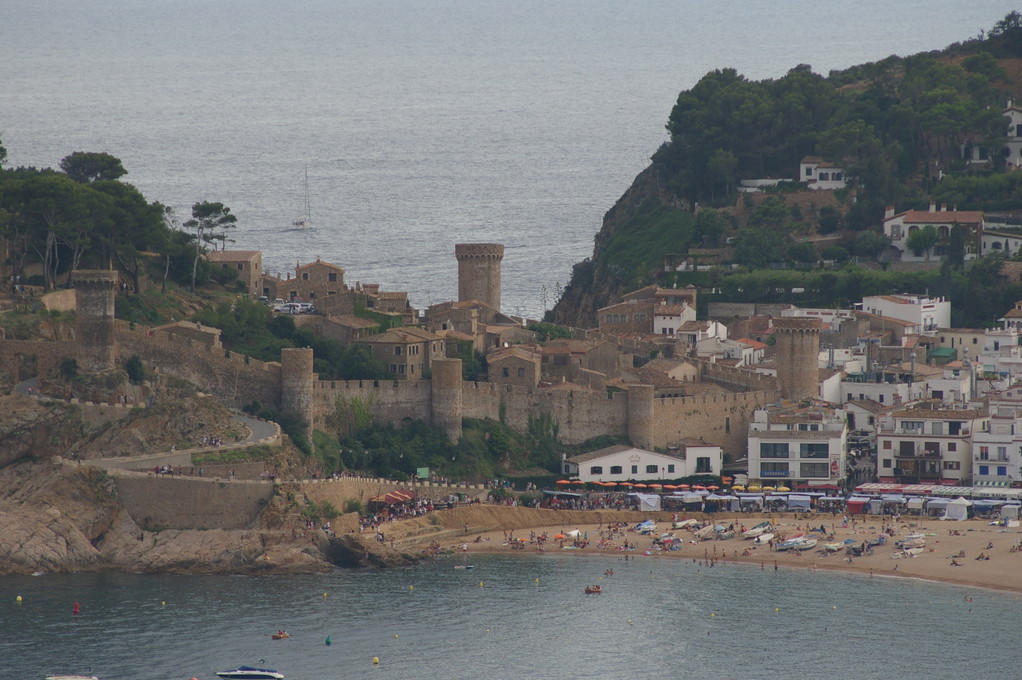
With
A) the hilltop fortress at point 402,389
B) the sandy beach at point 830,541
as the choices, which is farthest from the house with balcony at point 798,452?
the sandy beach at point 830,541

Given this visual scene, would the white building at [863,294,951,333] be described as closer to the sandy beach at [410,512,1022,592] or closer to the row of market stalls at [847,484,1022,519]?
the row of market stalls at [847,484,1022,519]

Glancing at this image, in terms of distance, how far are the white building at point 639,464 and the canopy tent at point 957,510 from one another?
7781 mm

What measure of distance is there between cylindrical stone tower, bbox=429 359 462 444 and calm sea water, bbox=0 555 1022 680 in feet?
23.3

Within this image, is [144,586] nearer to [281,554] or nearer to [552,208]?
[281,554]

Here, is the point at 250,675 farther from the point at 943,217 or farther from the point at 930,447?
the point at 943,217

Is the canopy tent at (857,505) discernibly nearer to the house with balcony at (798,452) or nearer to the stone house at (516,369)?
the house with balcony at (798,452)

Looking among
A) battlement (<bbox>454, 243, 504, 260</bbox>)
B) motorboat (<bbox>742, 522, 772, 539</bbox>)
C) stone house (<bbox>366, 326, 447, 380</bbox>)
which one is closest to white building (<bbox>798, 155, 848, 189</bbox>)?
battlement (<bbox>454, 243, 504, 260</bbox>)

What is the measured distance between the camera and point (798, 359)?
250ft

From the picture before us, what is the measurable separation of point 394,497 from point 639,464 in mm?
8925

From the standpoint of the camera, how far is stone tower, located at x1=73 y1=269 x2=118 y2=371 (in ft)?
217

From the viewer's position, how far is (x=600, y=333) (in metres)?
84.4

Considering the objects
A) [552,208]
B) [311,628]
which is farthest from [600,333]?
[552,208]

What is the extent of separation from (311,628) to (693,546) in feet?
48.1

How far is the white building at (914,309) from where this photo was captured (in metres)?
85.8
